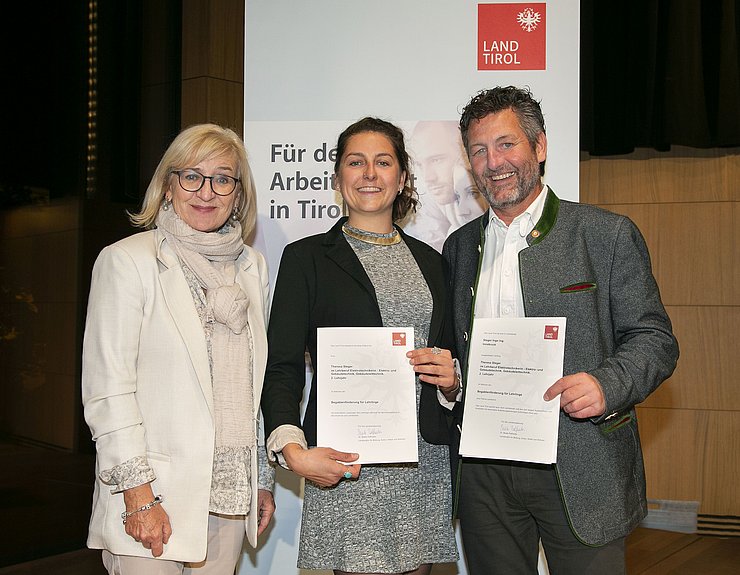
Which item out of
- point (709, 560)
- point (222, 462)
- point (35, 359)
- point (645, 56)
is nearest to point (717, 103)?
point (645, 56)

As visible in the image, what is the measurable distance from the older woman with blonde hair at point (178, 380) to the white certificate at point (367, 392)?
0.67ft

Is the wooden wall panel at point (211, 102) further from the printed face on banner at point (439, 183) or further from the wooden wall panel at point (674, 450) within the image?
the wooden wall panel at point (674, 450)

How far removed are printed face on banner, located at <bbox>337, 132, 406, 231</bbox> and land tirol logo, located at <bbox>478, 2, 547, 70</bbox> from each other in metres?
0.98

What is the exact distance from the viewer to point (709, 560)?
4824 millimetres

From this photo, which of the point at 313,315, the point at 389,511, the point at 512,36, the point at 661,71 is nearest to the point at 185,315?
the point at 313,315

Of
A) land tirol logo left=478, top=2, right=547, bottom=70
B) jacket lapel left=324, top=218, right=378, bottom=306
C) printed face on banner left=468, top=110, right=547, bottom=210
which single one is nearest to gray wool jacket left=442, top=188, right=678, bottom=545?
printed face on banner left=468, top=110, right=547, bottom=210

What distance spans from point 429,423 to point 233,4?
146 inches

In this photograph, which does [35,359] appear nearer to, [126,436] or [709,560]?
[126,436]

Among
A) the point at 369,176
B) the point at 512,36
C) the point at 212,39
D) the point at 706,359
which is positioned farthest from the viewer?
the point at 706,359

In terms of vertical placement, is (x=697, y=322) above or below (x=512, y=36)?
below

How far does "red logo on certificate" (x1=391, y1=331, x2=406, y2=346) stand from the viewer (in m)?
2.13

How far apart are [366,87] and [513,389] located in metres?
1.64

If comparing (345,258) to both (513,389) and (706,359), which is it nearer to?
(513,389)

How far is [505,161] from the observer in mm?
2201
